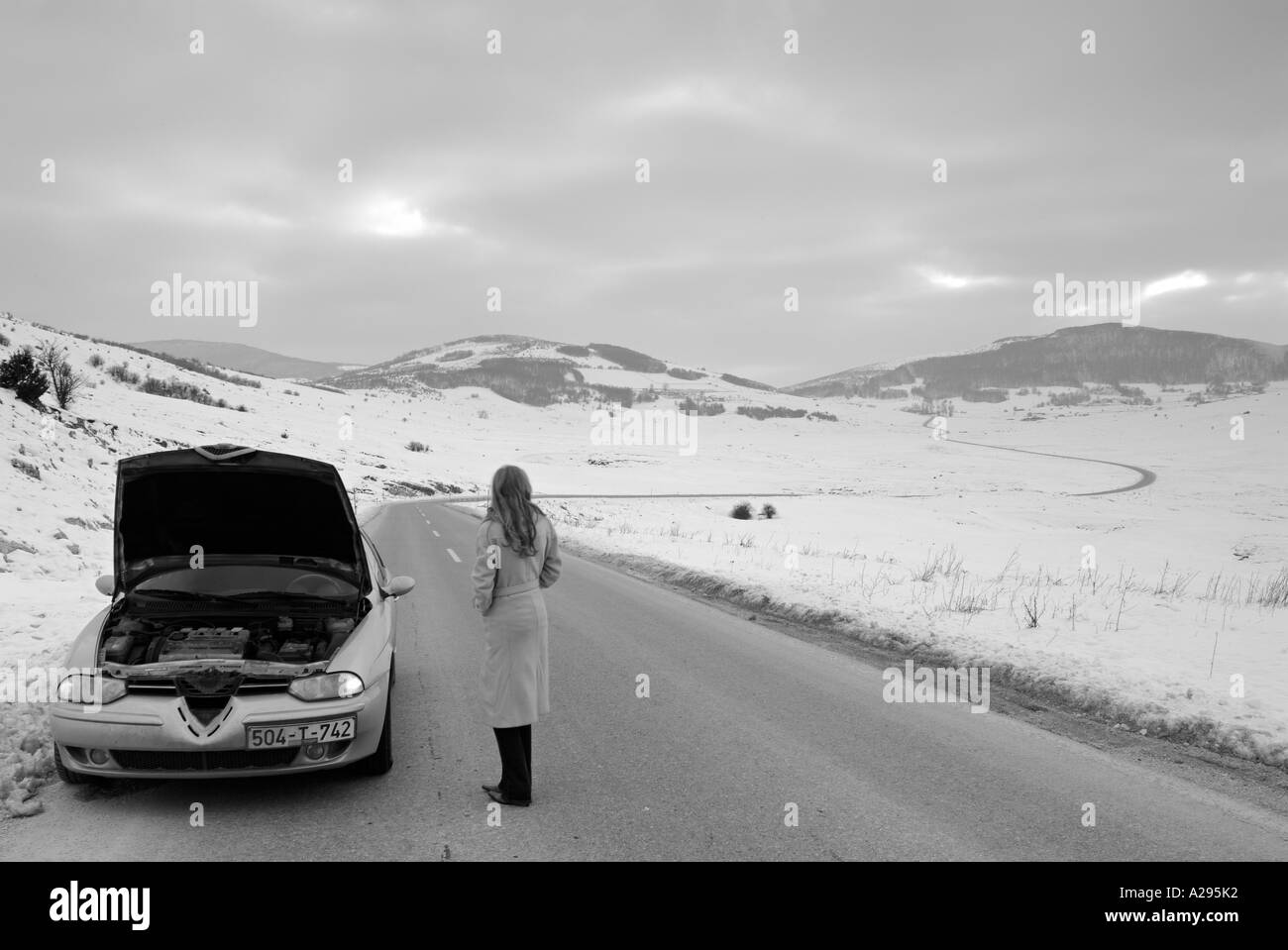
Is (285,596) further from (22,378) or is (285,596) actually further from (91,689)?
(22,378)

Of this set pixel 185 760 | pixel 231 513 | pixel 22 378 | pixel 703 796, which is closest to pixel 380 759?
pixel 185 760

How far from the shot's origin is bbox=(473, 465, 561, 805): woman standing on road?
4.77m

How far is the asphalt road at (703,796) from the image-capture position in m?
4.14

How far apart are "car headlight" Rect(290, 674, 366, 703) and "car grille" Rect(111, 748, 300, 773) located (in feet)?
1.13

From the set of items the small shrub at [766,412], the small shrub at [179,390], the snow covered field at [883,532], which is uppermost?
the small shrub at [766,412]

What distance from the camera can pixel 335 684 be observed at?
4.73 meters

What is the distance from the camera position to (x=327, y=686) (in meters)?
4.70

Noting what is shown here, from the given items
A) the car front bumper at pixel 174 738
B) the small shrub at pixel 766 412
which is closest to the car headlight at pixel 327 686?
the car front bumper at pixel 174 738

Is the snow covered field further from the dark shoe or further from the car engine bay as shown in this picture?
the dark shoe

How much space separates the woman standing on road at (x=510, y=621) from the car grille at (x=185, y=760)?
51.0 inches

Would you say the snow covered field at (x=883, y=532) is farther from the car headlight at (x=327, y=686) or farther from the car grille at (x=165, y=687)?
the car headlight at (x=327, y=686)

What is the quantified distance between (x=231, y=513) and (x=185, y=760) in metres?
2.29
